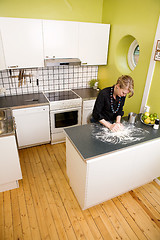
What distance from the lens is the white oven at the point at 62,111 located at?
10.3 ft

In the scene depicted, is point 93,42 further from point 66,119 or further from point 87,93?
point 66,119

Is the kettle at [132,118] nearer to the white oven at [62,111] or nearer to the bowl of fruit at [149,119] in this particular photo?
the bowl of fruit at [149,119]

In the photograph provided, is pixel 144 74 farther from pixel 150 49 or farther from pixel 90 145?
pixel 90 145

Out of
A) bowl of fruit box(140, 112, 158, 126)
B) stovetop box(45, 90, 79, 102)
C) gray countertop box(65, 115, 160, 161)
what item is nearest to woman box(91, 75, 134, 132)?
gray countertop box(65, 115, 160, 161)

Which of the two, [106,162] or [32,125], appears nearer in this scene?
[106,162]

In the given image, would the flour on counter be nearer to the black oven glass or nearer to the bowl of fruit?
the bowl of fruit

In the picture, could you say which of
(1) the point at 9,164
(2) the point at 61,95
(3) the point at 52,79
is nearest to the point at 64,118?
(2) the point at 61,95

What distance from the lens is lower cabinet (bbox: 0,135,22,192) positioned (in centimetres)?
210

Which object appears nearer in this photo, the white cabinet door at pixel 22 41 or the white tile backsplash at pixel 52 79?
the white cabinet door at pixel 22 41

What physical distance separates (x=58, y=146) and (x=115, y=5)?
8.79 ft

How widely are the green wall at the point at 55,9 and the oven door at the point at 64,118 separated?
1.62 metres

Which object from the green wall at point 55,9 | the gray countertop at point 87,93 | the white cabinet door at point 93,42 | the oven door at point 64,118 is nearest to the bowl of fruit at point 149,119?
the gray countertop at point 87,93

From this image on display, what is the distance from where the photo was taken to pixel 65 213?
2.17 meters

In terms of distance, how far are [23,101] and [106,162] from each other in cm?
189
